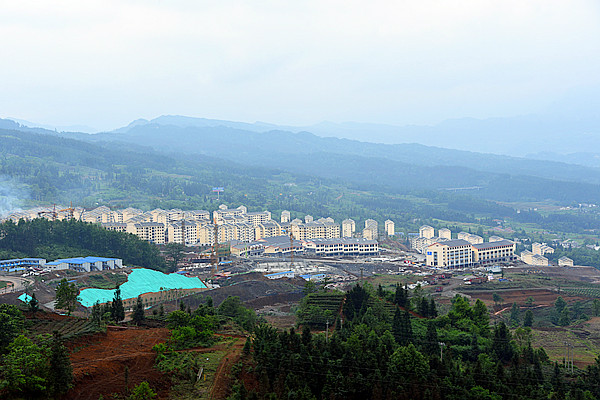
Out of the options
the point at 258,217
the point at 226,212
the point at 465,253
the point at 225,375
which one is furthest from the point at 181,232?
the point at 225,375

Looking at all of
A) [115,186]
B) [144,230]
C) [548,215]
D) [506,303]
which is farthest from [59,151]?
[506,303]

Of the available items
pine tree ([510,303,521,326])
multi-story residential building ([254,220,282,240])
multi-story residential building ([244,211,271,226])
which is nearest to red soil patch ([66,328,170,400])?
pine tree ([510,303,521,326])

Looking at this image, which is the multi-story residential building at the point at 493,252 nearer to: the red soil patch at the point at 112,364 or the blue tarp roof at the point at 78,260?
the blue tarp roof at the point at 78,260

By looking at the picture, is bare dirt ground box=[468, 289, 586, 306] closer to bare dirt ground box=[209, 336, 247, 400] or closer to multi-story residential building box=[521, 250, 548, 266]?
multi-story residential building box=[521, 250, 548, 266]

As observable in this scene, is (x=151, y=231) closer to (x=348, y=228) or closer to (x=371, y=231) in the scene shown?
(x=348, y=228)

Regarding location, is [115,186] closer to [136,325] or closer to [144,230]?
[144,230]

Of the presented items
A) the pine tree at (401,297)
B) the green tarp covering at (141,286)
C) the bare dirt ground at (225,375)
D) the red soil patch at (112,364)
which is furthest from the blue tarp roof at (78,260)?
the bare dirt ground at (225,375)
